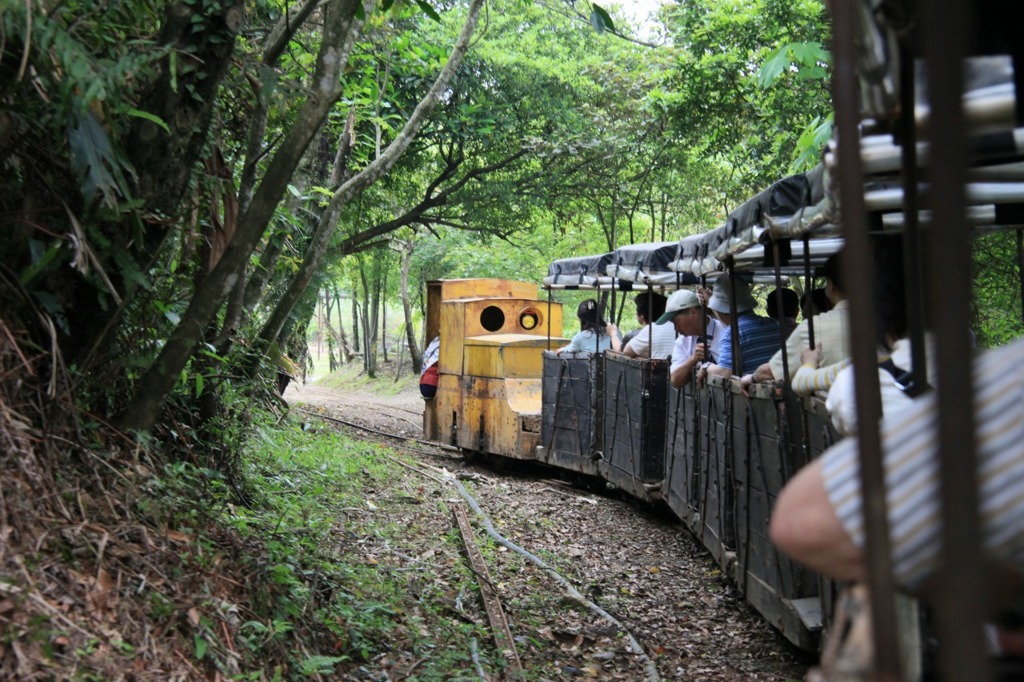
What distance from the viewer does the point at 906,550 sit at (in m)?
1.48

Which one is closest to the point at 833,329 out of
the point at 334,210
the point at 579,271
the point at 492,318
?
the point at 334,210

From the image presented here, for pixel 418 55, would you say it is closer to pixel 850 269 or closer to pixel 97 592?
pixel 97 592

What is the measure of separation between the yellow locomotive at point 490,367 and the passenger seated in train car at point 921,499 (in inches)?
459

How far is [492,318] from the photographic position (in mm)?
14992

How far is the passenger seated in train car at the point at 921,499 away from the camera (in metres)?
1.43

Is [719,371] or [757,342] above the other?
[757,342]

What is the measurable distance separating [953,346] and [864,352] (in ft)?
0.64

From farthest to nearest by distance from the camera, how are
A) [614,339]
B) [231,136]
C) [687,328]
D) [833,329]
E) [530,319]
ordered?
[530,319], [614,339], [687,328], [231,136], [833,329]

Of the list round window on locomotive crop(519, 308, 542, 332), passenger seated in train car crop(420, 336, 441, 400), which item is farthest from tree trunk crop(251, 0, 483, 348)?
passenger seated in train car crop(420, 336, 441, 400)

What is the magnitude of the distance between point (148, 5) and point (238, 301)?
2456 millimetres

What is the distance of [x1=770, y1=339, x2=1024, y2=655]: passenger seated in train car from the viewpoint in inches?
56.4

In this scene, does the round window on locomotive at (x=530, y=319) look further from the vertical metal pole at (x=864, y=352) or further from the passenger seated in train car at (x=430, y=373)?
the vertical metal pole at (x=864, y=352)

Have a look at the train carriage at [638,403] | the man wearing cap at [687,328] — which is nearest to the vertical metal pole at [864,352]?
the man wearing cap at [687,328]

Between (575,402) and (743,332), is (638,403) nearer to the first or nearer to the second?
(575,402)
